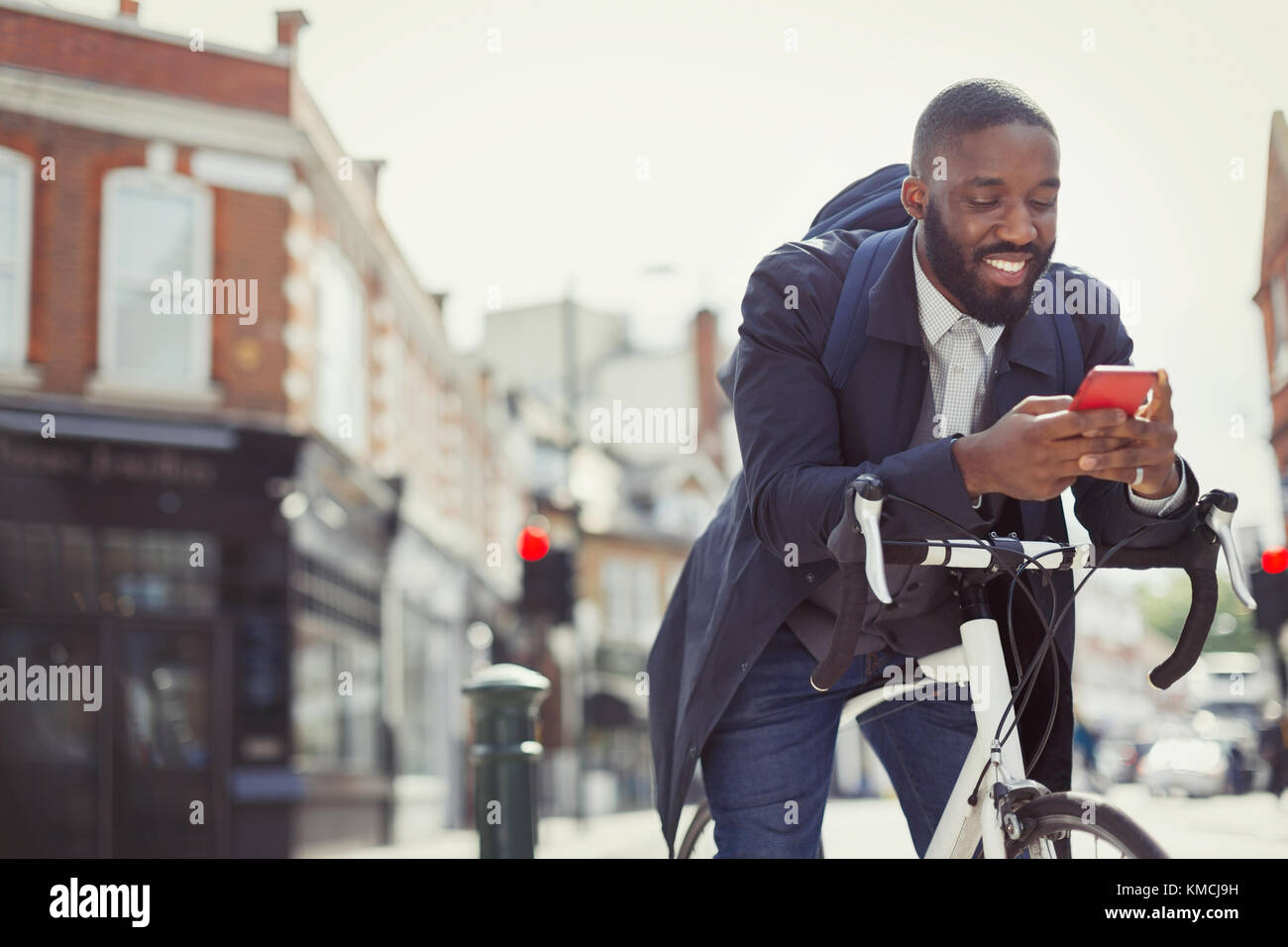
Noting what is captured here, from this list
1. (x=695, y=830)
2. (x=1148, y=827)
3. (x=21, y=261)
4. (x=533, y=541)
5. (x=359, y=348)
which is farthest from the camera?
(x=359, y=348)

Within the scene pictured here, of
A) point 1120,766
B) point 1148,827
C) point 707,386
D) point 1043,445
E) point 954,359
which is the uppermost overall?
point 707,386

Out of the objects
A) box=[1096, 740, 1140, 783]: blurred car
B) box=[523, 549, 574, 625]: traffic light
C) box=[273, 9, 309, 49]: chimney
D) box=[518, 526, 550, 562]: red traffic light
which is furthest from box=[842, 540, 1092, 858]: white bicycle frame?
box=[1096, 740, 1140, 783]: blurred car

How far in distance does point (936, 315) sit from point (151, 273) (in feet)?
43.5

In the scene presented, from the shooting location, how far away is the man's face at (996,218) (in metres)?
2.11

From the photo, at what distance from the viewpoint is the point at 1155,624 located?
74312 mm

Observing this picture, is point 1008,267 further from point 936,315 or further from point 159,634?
point 159,634

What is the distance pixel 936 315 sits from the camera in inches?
91.7

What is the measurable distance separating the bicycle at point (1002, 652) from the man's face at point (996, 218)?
41 cm

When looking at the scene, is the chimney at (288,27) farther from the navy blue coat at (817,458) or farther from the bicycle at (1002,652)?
the bicycle at (1002,652)

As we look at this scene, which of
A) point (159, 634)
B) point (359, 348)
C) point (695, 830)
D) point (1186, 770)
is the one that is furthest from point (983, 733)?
point (1186, 770)

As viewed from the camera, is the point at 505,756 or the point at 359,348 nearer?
the point at 505,756

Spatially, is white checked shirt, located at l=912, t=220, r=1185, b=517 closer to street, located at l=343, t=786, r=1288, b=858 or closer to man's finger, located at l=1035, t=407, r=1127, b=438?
man's finger, located at l=1035, t=407, r=1127, b=438

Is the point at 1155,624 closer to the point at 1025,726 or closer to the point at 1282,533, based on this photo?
the point at 1282,533
